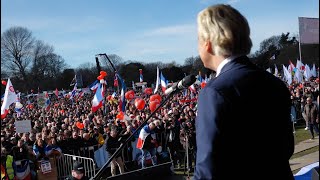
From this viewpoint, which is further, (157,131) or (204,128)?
(157,131)

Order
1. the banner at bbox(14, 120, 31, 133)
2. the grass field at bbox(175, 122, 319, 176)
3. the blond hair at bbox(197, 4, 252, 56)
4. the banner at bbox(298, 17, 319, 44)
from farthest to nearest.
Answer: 1. the banner at bbox(298, 17, 319, 44)
2. the banner at bbox(14, 120, 31, 133)
3. the grass field at bbox(175, 122, 319, 176)
4. the blond hair at bbox(197, 4, 252, 56)

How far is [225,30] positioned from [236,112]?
0.35 metres

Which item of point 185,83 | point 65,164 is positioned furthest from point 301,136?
point 185,83


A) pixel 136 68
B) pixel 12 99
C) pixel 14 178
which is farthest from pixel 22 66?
pixel 14 178

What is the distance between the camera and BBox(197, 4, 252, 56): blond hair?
1.72m

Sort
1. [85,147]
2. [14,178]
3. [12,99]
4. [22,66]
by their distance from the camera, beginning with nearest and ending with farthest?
[14,178] → [85,147] → [12,99] → [22,66]

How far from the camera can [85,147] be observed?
12852mm

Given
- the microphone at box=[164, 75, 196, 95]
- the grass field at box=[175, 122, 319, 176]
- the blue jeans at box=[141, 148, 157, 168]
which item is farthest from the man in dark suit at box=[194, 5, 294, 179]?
the blue jeans at box=[141, 148, 157, 168]

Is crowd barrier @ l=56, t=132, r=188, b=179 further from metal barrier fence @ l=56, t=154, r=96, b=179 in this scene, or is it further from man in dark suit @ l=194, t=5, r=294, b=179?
man in dark suit @ l=194, t=5, r=294, b=179

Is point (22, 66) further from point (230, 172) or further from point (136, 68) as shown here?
point (230, 172)

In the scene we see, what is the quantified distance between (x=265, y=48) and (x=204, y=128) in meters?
92.7

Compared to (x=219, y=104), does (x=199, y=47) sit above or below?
above

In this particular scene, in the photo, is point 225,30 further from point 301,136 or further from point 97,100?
point 97,100

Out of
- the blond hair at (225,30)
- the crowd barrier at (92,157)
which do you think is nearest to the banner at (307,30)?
the crowd barrier at (92,157)
